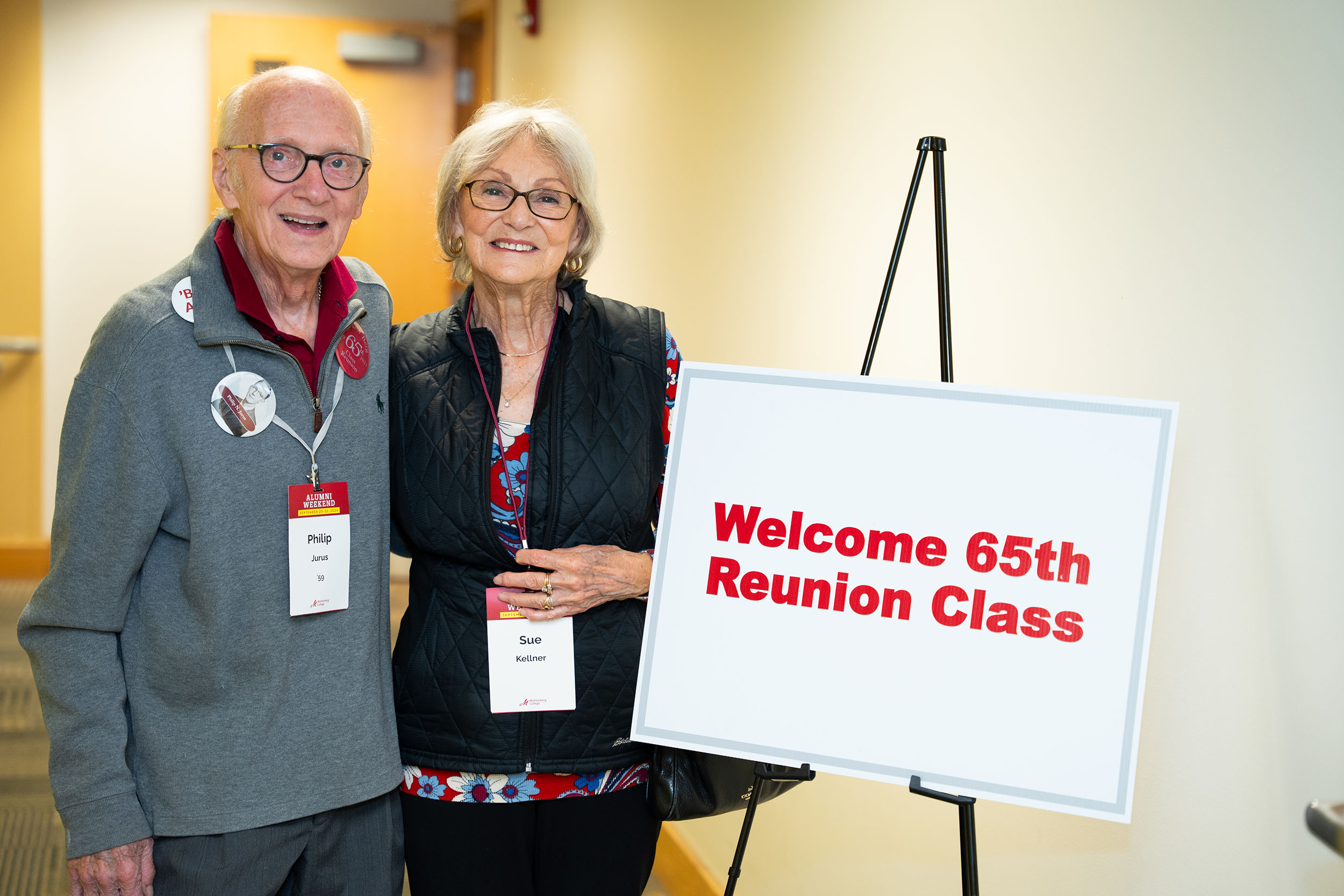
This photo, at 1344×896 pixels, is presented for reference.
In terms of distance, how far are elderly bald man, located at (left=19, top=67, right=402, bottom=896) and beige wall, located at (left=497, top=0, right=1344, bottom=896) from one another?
74 centimetres

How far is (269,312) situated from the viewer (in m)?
1.36

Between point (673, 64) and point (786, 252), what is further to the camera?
point (673, 64)

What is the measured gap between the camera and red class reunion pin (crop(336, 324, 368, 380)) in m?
1.40

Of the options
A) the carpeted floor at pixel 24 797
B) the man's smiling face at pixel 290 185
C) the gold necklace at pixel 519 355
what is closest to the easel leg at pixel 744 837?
the gold necklace at pixel 519 355

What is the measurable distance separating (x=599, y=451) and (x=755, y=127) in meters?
1.25

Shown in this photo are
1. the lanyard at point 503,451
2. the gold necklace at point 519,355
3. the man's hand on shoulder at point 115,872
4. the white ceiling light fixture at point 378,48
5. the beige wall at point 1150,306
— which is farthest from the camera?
the white ceiling light fixture at point 378,48

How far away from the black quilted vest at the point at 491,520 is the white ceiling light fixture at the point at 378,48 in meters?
4.35

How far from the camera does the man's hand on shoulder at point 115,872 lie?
1.24 meters

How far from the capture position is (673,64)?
291 centimetres

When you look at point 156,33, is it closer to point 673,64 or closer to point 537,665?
point 673,64

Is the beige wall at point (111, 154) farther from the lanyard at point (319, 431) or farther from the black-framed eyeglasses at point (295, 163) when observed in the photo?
the lanyard at point (319, 431)

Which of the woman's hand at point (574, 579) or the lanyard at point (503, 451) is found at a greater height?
the lanyard at point (503, 451)

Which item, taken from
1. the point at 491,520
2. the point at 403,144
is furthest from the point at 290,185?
the point at 403,144

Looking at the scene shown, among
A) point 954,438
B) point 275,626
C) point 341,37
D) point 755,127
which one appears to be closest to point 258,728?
point 275,626
